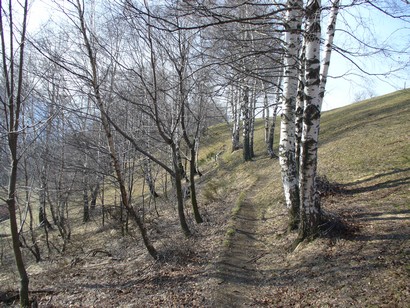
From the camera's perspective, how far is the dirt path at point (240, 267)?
5.14 meters

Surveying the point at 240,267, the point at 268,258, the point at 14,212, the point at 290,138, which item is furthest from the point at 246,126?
the point at 14,212

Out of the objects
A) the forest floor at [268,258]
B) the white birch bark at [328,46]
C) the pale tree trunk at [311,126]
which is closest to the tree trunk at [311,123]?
the pale tree trunk at [311,126]

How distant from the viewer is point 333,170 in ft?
34.4

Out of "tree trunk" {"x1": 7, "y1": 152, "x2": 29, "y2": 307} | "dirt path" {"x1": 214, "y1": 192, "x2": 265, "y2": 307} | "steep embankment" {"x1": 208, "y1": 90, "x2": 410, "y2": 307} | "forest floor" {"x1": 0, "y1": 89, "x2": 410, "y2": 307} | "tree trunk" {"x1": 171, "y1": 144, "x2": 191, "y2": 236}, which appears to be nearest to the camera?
"steep embankment" {"x1": 208, "y1": 90, "x2": 410, "y2": 307}

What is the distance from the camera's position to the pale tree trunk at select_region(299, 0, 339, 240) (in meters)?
5.21

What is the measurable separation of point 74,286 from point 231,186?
361 inches

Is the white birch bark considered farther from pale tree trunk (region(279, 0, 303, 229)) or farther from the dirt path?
the dirt path

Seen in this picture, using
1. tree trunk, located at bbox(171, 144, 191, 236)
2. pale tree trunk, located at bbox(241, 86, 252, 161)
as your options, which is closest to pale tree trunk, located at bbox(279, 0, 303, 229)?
tree trunk, located at bbox(171, 144, 191, 236)

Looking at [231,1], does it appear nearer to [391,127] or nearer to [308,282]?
[308,282]

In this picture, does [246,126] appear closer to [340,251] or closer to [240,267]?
[240,267]

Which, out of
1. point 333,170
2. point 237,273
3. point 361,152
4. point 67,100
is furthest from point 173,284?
point 361,152

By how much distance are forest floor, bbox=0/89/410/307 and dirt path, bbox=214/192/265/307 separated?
0.02 m

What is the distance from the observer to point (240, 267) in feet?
20.6

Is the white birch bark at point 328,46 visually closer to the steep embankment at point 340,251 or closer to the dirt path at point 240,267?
the steep embankment at point 340,251
